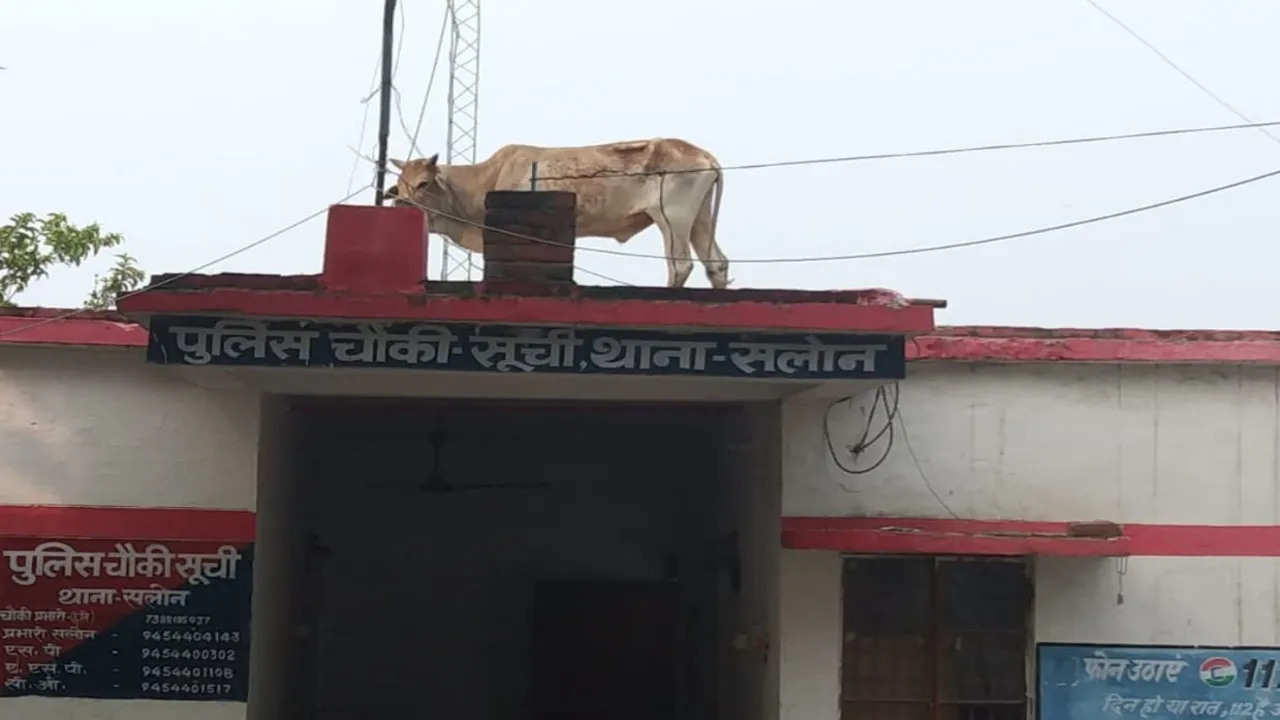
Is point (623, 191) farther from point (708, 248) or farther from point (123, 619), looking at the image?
point (123, 619)

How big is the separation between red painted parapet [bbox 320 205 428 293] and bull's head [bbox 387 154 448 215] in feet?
6.39

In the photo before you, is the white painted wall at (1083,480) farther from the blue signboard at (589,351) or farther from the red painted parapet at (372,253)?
the red painted parapet at (372,253)

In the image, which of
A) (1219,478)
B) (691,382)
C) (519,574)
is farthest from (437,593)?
(1219,478)

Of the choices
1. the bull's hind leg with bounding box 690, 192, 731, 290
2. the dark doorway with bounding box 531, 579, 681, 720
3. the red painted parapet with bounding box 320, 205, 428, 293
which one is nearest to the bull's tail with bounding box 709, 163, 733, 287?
the bull's hind leg with bounding box 690, 192, 731, 290

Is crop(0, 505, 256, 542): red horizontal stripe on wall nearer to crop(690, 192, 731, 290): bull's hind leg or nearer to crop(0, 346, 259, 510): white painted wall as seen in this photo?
crop(0, 346, 259, 510): white painted wall

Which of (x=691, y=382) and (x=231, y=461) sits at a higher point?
(x=691, y=382)

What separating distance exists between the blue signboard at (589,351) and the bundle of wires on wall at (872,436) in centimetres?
107

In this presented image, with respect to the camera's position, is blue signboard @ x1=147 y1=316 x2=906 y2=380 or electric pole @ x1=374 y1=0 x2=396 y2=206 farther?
electric pole @ x1=374 y1=0 x2=396 y2=206

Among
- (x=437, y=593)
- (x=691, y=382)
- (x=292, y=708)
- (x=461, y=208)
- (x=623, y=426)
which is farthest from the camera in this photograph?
(x=437, y=593)

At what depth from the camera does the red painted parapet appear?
6414mm

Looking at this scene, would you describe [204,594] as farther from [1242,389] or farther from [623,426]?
[1242,389]

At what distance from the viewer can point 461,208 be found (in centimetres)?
865

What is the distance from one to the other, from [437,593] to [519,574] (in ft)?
2.69

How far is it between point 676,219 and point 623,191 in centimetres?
39
